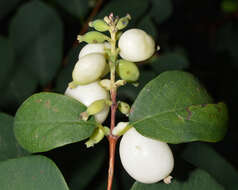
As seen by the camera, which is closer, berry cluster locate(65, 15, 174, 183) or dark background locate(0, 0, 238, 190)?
berry cluster locate(65, 15, 174, 183)

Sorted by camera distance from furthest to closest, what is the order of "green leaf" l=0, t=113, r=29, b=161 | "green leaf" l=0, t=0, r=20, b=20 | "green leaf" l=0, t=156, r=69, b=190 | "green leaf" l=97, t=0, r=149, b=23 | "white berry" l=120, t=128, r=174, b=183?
"green leaf" l=0, t=0, r=20, b=20 → "green leaf" l=97, t=0, r=149, b=23 → "green leaf" l=0, t=113, r=29, b=161 → "green leaf" l=0, t=156, r=69, b=190 → "white berry" l=120, t=128, r=174, b=183

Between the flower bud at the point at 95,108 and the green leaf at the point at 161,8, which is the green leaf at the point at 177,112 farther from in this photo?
the green leaf at the point at 161,8

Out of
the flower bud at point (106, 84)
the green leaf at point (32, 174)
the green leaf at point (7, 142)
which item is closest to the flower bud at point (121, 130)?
the flower bud at point (106, 84)

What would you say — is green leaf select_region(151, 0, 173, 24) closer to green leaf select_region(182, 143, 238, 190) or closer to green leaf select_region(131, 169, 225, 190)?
green leaf select_region(182, 143, 238, 190)

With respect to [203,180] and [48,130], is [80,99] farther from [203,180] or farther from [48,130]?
[203,180]

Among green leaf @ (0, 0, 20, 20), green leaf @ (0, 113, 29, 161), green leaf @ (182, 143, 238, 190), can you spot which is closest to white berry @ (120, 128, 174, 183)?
green leaf @ (0, 113, 29, 161)

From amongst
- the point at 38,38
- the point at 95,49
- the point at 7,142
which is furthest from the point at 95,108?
the point at 38,38
